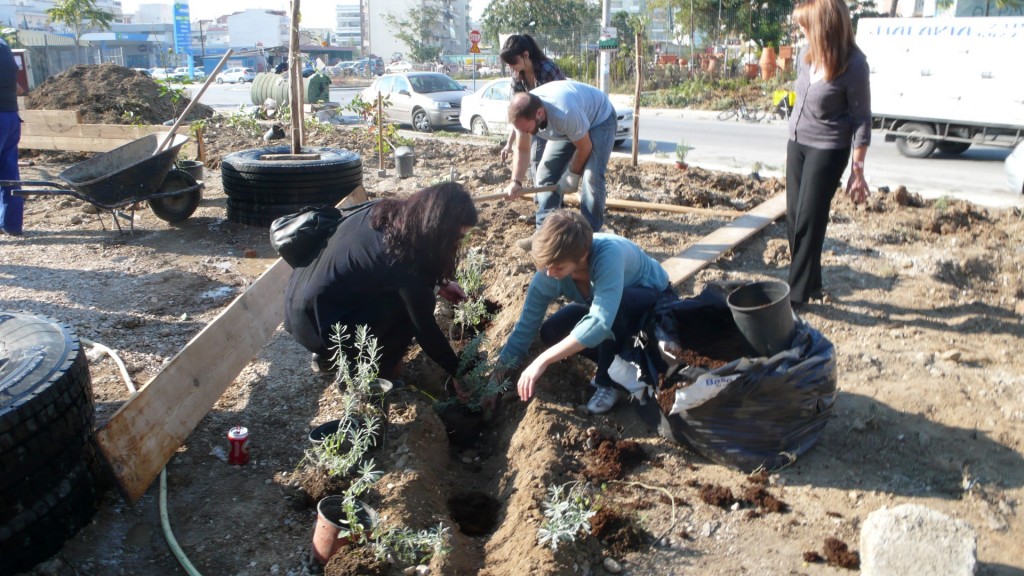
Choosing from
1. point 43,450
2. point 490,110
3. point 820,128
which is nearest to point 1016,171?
point 820,128

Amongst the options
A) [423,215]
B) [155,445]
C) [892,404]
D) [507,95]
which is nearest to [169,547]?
[155,445]

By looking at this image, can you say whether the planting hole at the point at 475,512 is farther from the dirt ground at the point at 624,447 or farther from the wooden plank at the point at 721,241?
the wooden plank at the point at 721,241

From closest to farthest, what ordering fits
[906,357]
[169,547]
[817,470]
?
[169,547], [817,470], [906,357]

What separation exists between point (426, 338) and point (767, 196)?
5.45 m

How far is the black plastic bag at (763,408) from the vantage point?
3.11 metres

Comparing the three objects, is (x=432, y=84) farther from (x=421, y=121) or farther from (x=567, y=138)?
(x=567, y=138)

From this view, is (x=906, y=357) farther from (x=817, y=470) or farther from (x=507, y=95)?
(x=507, y=95)

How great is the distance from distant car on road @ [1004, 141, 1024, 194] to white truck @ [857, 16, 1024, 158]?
3.31 m

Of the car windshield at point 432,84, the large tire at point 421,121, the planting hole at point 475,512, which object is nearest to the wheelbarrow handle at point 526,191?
the planting hole at point 475,512

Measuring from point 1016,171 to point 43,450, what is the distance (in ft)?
32.7

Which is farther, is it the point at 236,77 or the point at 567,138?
the point at 236,77

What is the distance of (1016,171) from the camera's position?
9.09m

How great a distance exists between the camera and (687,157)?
43.3 ft

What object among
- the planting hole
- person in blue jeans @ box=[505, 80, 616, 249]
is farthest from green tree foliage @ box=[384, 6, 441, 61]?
the planting hole
